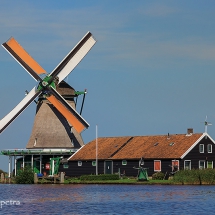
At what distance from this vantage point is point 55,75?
61.5 m

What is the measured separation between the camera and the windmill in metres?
61.0

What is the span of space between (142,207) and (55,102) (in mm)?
27725

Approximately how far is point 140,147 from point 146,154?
163cm

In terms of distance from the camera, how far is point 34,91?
6169 centimetres

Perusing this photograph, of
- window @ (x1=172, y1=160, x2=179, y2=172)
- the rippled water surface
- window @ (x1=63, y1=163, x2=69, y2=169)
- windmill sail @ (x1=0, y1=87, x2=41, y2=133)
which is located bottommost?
the rippled water surface

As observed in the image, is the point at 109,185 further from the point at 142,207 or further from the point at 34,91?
the point at 142,207

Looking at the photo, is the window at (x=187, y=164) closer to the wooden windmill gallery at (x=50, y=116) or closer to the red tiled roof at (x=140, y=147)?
the red tiled roof at (x=140, y=147)

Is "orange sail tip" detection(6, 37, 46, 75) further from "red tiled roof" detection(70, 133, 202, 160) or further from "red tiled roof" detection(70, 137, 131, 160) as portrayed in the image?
"red tiled roof" detection(70, 133, 202, 160)

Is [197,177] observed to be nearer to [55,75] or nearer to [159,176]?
[159,176]

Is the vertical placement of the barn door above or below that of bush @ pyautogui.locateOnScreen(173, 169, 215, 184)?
above

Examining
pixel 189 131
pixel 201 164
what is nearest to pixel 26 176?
pixel 189 131

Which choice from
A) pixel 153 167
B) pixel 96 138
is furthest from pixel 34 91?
pixel 153 167

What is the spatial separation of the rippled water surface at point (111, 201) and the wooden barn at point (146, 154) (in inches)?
407

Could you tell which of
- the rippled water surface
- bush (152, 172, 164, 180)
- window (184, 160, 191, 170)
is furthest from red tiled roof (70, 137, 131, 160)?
the rippled water surface
